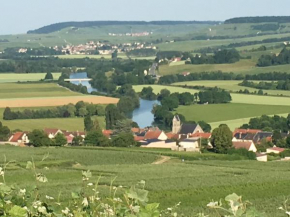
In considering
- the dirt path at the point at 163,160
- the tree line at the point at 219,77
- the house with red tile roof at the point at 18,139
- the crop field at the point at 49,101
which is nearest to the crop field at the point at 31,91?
the crop field at the point at 49,101

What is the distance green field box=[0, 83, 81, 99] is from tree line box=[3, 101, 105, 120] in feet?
41.0

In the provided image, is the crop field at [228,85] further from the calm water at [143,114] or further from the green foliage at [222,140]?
the green foliage at [222,140]

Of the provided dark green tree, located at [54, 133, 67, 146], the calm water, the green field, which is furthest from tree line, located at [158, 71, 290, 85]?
dark green tree, located at [54, 133, 67, 146]

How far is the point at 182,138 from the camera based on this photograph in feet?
167

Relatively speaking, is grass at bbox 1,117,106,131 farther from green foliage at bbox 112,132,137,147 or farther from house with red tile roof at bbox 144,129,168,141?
green foliage at bbox 112,132,137,147

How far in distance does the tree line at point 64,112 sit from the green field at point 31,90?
12.5 meters

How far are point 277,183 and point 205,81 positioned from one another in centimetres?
7237

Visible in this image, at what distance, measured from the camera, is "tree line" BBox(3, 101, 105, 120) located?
63594 millimetres

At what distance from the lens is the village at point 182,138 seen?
45.8m

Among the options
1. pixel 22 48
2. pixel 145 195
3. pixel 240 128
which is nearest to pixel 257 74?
pixel 240 128

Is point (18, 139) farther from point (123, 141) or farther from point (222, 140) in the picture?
point (222, 140)

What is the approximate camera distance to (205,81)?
95.8 metres

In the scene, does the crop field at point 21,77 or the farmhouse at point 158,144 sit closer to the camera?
the farmhouse at point 158,144

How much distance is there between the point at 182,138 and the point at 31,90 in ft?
120
